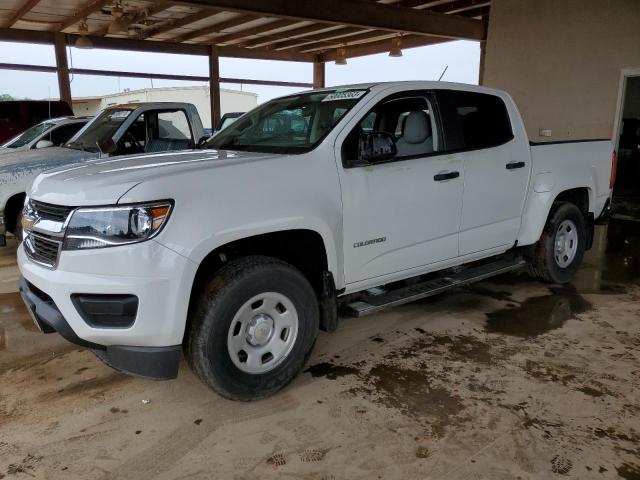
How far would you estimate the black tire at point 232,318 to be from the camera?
2.74 meters

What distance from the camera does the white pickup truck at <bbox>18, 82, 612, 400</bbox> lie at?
2562mm

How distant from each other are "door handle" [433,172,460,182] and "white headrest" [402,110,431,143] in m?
0.32

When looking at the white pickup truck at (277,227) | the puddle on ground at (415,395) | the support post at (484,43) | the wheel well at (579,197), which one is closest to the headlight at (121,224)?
the white pickup truck at (277,227)

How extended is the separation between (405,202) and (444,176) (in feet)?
1.42

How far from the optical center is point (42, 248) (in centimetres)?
286

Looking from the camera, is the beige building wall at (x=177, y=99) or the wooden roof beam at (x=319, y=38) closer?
the wooden roof beam at (x=319, y=38)

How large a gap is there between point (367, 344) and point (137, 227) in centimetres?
200

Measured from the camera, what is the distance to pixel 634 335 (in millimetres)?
4016

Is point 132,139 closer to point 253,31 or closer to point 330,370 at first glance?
point 330,370

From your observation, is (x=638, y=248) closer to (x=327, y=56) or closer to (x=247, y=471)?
(x=247, y=471)

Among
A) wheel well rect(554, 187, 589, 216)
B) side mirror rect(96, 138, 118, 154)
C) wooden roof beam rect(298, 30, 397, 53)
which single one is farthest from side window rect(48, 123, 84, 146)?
wooden roof beam rect(298, 30, 397, 53)

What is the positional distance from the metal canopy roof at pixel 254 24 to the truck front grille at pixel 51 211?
7808 mm

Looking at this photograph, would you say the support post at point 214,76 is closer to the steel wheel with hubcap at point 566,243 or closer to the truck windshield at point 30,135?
the truck windshield at point 30,135

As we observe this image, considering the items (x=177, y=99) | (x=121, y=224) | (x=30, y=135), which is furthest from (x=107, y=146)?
(x=177, y=99)
